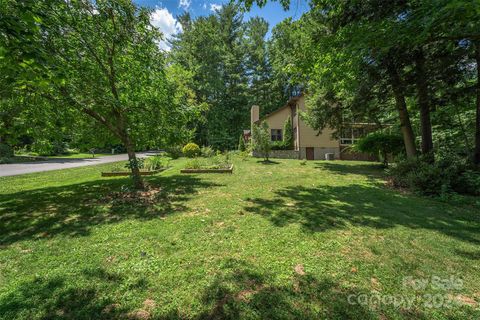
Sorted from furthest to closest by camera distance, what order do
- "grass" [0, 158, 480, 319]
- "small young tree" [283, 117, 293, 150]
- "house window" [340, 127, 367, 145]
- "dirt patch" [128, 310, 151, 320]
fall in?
"small young tree" [283, 117, 293, 150] → "house window" [340, 127, 367, 145] → "grass" [0, 158, 480, 319] → "dirt patch" [128, 310, 151, 320]

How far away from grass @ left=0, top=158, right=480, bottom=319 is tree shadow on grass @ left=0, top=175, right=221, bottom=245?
0.06 metres

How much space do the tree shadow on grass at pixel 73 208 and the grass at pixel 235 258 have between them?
0.18 ft

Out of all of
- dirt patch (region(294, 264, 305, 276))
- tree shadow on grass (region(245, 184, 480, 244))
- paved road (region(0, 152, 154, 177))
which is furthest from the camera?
→ paved road (region(0, 152, 154, 177))

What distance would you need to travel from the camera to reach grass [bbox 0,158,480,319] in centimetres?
249

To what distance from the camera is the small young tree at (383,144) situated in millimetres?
14357

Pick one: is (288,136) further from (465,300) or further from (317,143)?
(465,300)

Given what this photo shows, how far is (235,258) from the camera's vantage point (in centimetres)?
350

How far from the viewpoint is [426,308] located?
247cm

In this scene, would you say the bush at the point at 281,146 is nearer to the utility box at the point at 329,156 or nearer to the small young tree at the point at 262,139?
the utility box at the point at 329,156

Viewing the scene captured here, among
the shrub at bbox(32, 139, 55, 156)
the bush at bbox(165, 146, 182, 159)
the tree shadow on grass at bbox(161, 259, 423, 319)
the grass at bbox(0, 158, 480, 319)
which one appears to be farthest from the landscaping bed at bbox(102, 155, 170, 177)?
the tree shadow on grass at bbox(161, 259, 423, 319)

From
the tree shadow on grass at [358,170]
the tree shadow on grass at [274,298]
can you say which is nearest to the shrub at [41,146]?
the tree shadow on grass at [274,298]

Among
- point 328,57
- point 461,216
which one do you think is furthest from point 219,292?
point 328,57

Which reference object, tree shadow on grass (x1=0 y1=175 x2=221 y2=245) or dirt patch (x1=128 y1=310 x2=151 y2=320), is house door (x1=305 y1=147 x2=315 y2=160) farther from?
dirt patch (x1=128 y1=310 x2=151 y2=320)

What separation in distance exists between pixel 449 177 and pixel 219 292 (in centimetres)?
907
